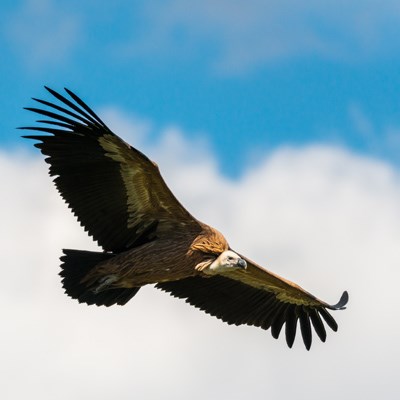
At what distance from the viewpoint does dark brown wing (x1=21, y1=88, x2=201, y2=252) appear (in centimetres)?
1512

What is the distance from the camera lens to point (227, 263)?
1580cm

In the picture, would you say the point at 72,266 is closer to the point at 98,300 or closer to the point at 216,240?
the point at 98,300

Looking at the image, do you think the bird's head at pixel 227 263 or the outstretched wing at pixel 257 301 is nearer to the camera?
the bird's head at pixel 227 263

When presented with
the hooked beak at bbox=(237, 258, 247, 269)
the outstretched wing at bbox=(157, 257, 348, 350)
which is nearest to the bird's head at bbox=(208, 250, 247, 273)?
the hooked beak at bbox=(237, 258, 247, 269)

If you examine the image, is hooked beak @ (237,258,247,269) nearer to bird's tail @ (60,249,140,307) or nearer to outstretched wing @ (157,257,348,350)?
outstretched wing @ (157,257,348,350)

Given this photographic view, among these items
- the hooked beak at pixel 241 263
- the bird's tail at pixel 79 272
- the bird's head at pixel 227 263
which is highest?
the hooked beak at pixel 241 263

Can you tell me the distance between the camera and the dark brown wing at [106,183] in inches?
595

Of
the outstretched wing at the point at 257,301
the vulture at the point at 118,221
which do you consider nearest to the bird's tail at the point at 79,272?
the vulture at the point at 118,221

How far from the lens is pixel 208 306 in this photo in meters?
17.7

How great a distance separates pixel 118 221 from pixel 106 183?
68 centimetres

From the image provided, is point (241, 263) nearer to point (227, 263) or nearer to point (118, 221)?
point (227, 263)

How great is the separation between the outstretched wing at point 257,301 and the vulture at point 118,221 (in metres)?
0.56

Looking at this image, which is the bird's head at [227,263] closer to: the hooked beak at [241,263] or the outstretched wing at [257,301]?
the hooked beak at [241,263]

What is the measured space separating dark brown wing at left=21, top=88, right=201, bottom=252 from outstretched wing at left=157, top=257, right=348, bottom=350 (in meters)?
1.61
